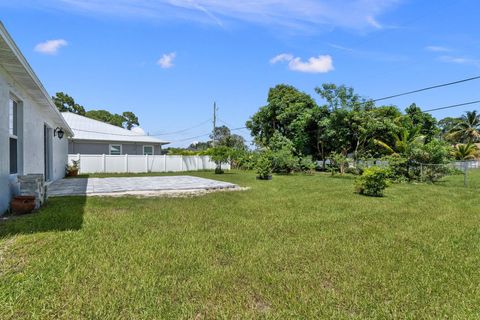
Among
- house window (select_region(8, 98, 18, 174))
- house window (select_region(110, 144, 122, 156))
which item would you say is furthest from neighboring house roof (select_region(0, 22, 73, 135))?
house window (select_region(110, 144, 122, 156))

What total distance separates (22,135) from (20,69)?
1.85 metres

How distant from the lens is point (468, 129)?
42.4 meters

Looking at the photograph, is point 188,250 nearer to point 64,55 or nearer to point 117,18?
point 117,18

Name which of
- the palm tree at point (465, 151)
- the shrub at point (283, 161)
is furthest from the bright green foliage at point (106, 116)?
the palm tree at point (465, 151)

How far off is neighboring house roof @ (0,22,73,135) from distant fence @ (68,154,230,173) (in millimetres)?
11153

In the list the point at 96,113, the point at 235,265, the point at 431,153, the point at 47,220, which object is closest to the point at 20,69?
the point at 47,220

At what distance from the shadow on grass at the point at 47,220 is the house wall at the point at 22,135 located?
61 centimetres

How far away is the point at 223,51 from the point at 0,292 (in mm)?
14827

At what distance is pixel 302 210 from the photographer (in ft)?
23.0

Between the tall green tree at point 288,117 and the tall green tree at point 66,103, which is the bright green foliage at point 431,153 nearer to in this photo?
the tall green tree at point 288,117

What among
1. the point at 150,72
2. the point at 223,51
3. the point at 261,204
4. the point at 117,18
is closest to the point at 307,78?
the point at 223,51

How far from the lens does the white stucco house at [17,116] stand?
18.2ft

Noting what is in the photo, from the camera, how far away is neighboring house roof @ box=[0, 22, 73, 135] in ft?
15.6

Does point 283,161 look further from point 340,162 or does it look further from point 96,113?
point 96,113
